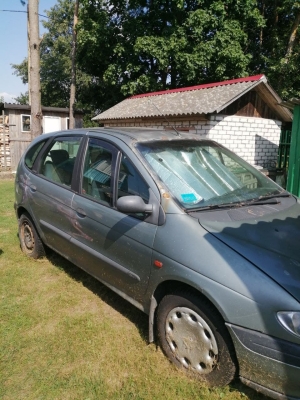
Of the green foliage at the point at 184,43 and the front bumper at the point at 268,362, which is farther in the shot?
the green foliage at the point at 184,43

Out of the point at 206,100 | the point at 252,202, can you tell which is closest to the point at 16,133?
the point at 206,100

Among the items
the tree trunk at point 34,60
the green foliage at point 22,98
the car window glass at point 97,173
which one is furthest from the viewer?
the green foliage at point 22,98

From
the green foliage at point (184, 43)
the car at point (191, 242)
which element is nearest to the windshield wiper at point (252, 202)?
the car at point (191, 242)

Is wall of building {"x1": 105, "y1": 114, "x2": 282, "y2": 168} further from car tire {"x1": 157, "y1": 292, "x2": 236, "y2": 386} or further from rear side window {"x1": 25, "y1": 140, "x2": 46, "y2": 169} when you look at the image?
car tire {"x1": 157, "y1": 292, "x2": 236, "y2": 386}

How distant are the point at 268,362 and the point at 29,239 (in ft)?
11.6

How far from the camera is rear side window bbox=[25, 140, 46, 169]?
13.8 feet

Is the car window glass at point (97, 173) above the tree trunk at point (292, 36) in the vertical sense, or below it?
below

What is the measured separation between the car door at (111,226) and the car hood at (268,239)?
55cm

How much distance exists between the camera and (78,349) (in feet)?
8.82

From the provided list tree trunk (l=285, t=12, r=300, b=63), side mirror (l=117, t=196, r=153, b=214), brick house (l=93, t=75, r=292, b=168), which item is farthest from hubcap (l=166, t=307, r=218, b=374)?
tree trunk (l=285, t=12, r=300, b=63)

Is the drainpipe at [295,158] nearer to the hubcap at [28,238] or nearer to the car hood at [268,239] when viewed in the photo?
the car hood at [268,239]

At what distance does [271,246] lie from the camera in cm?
212

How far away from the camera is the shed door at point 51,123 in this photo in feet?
57.2

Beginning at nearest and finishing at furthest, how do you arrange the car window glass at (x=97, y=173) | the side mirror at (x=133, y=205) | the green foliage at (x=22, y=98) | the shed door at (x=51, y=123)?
the side mirror at (x=133, y=205) → the car window glass at (x=97, y=173) → the shed door at (x=51, y=123) → the green foliage at (x=22, y=98)
